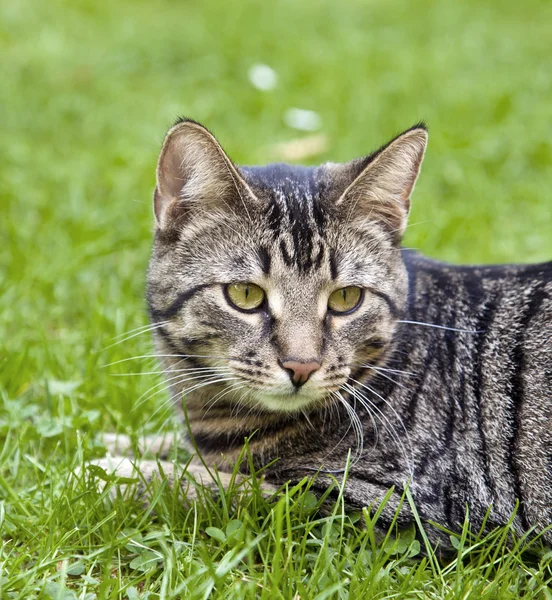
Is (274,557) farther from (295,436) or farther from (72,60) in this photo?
(72,60)

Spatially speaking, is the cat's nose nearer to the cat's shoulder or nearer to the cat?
the cat

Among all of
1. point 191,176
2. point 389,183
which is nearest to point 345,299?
point 389,183

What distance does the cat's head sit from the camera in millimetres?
2562

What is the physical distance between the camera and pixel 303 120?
668cm

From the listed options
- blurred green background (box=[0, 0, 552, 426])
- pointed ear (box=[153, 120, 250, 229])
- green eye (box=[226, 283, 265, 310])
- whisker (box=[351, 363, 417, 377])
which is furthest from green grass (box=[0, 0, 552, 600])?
pointed ear (box=[153, 120, 250, 229])

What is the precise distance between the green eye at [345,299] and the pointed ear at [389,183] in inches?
12.0

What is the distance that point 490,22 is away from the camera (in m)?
9.93

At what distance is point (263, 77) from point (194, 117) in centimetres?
126

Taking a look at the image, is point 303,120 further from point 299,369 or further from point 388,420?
point 299,369

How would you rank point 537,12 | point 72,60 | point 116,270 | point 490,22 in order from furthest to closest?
point 537,12 → point 490,22 → point 72,60 → point 116,270

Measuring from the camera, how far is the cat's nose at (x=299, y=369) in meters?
2.47

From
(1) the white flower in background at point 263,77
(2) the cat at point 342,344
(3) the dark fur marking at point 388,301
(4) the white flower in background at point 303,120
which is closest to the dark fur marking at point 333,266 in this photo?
(2) the cat at point 342,344

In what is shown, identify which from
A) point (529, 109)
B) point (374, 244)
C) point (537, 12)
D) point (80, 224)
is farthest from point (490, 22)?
point (374, 244)

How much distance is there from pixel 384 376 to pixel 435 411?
0.74ft
